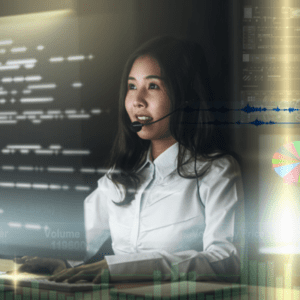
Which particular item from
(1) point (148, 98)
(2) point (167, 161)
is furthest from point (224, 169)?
(1) point (148, 98)

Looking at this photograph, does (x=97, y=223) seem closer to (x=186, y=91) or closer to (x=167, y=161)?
(x=167, y=161)

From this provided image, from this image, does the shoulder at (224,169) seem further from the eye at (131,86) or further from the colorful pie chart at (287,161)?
the eye at (131,86)

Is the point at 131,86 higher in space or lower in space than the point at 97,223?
higher

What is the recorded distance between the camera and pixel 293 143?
46.7 inches

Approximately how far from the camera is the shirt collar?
1.23m

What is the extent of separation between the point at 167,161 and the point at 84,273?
0.44 meters

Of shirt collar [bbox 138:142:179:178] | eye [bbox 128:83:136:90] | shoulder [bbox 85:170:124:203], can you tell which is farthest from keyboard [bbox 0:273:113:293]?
eye [bbox 128:83:136:90]

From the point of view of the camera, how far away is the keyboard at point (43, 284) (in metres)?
1.16

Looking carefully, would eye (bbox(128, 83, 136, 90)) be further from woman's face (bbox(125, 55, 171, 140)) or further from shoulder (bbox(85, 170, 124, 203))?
shoulder (bbox(85, 170, 124, 203))

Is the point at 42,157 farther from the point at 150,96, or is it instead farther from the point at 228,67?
the point at 228,67

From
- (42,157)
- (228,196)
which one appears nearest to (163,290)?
(228,196)
